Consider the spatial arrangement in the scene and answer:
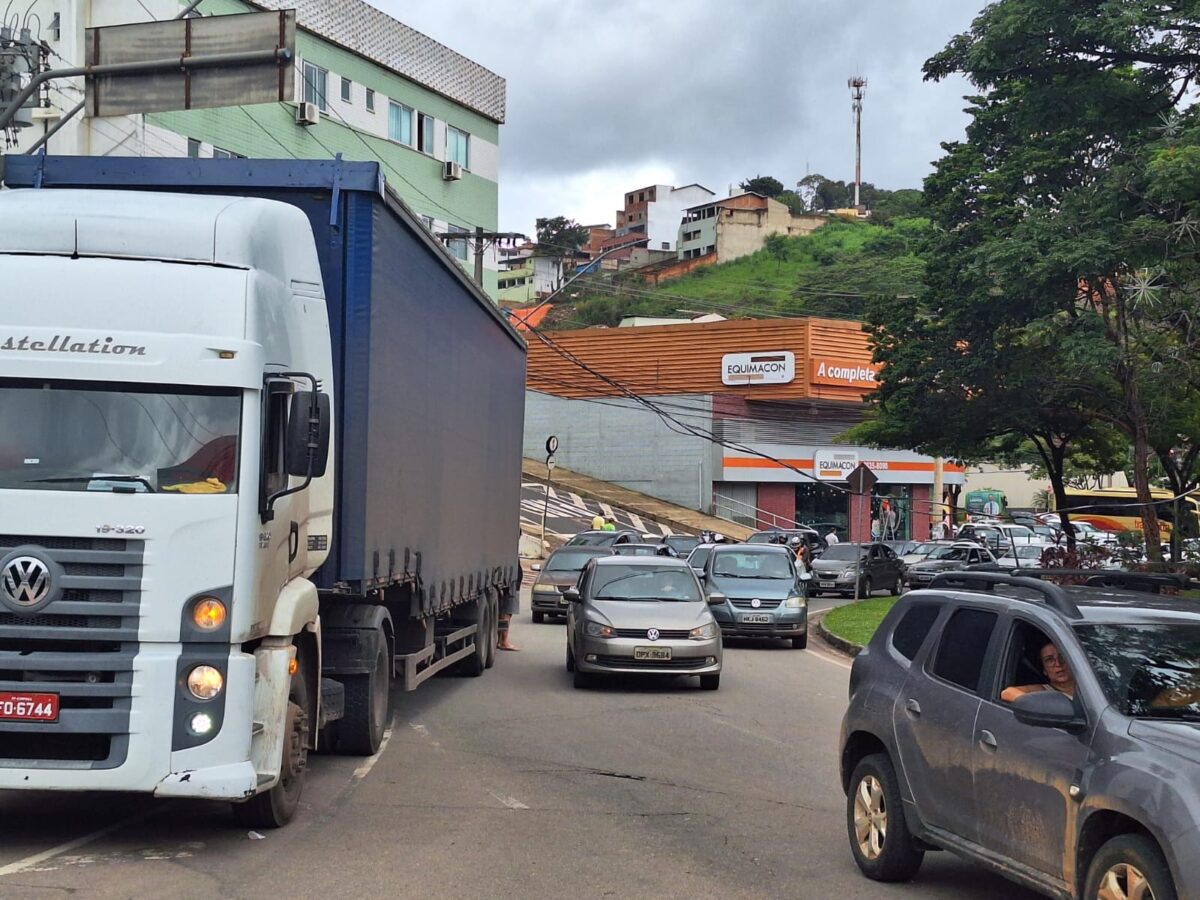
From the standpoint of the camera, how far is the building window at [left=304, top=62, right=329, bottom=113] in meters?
38.0

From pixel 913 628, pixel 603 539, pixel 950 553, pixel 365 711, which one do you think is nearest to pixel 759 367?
pixel 950 553

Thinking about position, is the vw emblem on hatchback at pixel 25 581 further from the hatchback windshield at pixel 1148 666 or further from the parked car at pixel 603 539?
the parked car at pixel 603 539

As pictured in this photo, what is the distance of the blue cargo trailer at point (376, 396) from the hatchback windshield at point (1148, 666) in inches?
196

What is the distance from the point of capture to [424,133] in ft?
145

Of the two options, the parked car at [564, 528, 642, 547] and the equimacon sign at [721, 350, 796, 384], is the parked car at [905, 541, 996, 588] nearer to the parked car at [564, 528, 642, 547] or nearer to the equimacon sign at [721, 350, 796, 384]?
the parked car at [564, 528, 642, 547]

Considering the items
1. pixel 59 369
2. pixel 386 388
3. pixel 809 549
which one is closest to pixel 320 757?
pixel 386 388

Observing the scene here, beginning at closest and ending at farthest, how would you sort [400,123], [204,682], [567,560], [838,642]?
[204,682]
[838,642]
[567,560]
[400,123]

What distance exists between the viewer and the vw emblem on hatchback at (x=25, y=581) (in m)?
7.16

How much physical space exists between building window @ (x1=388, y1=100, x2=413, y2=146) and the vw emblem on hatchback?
36.6 m

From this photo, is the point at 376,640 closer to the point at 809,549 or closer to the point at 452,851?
the point at 452,851

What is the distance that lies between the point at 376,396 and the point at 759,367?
165 feet

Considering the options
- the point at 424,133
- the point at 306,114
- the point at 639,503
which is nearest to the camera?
the point at 306,114

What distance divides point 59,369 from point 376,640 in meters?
3.80

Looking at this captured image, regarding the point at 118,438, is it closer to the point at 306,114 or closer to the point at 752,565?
the point at 752,565
